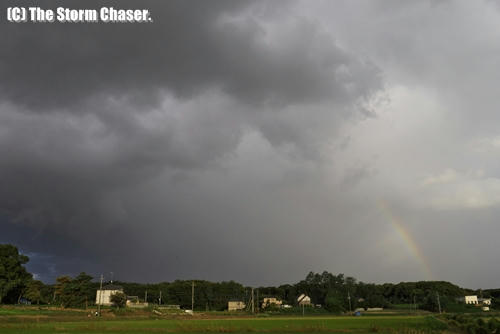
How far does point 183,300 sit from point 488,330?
434 ft

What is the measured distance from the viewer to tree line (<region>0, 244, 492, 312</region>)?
111 meters

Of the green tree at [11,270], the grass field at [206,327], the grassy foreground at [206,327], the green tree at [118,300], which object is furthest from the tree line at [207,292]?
the grassy foreground at [206,327]

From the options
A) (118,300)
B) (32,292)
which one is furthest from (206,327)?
(32,292)

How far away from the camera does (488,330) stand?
44.0m

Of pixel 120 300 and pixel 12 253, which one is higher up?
pixel 12 253

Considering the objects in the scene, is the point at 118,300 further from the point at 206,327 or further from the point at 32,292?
the point at 206,327

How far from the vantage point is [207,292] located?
162375 mm

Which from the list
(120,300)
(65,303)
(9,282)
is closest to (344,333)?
(120,300)

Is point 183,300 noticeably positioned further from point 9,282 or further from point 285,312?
point 9,282

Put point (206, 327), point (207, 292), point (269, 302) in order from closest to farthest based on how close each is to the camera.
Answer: point (206, 327)
point (269, 302)
point (207, 292)

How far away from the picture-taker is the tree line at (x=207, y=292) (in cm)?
11131

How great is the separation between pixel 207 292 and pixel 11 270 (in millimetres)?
72568

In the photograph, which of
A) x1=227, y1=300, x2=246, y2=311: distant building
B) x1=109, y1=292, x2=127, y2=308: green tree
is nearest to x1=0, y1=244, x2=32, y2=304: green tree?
x1=109, y1=292, x2=127, y2=308: green tree

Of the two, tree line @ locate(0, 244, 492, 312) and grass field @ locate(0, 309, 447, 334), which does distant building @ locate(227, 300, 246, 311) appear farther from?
grass field @ locate(0, 309, 447, 334)
